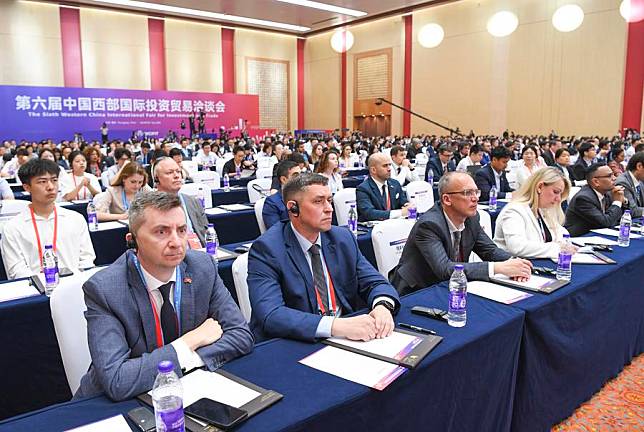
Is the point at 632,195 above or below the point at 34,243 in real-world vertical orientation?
above

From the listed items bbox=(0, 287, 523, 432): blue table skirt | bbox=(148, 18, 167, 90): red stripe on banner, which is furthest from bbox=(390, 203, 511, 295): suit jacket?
bbox=(148, 18, 167, 90): red stripe on banner

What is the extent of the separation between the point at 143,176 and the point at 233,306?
2.99 m

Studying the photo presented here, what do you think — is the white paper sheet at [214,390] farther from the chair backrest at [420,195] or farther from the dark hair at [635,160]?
the dark hair at [635,160]

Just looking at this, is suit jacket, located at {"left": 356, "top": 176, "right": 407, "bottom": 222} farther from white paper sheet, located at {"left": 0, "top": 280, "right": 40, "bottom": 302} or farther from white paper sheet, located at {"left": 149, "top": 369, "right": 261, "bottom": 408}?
white paper sheet, located at {"left": 149, "top": 369, "right": 261, "bottom": 408}

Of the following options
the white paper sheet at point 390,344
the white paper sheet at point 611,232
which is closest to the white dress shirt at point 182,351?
the white paper sheet at point 390,344

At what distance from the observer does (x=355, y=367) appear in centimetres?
165

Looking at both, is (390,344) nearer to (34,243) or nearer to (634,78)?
(34,243)

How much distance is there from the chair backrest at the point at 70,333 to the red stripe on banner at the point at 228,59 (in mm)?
21770

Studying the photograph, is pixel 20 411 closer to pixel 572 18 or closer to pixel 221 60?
pixel 572 18

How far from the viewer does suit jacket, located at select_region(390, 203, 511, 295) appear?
105 inches

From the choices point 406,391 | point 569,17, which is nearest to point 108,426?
point 406,391

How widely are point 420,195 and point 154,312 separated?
14.1 feet

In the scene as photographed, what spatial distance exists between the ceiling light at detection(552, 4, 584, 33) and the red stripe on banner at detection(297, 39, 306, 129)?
15211 millimetres

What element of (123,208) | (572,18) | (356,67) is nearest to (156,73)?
(356,67)
